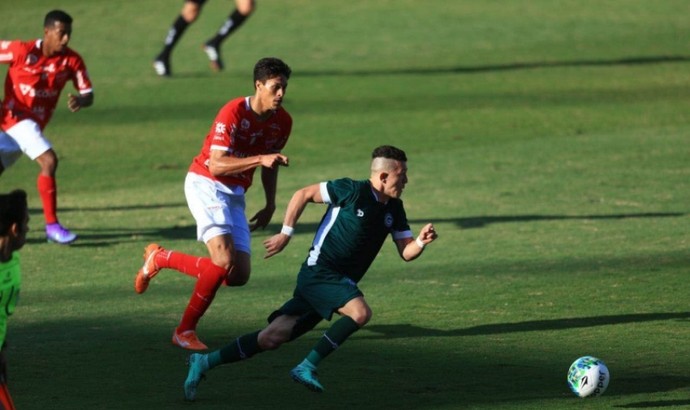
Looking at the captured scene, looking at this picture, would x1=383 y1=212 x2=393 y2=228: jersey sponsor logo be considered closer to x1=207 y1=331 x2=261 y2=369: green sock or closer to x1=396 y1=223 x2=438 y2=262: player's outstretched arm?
x1=396 y1=223 x2=438 y2=262: player's outstretched arm

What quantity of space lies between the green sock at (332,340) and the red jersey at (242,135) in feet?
6.21

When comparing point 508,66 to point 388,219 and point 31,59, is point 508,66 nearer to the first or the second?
point 31,59

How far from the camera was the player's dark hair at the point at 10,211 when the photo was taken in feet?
19.2

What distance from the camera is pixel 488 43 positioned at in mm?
26656

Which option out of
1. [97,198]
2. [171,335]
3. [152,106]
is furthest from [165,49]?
[171,335]

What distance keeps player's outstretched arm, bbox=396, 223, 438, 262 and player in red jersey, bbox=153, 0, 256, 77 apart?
1483cm

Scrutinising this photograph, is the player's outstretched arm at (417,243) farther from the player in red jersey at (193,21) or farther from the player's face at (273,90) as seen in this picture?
the player in red jersey at (193,21)

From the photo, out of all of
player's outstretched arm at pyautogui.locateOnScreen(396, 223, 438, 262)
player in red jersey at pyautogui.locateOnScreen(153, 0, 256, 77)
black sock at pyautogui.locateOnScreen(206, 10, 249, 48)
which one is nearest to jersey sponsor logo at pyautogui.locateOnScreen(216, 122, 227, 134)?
player's outstretched arm at pyautogui.locateOnScreen(396, 223, 438, 262)

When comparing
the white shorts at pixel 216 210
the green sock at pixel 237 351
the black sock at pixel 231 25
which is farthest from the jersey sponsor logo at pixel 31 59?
the black sock at pixel 231 25

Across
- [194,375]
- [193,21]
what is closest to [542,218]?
[194,375]

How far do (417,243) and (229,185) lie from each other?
6.29 feet

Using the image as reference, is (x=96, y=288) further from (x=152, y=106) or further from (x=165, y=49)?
(x=165, y=49)

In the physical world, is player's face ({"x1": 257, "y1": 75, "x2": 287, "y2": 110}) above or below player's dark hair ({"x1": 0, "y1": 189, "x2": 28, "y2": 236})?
above

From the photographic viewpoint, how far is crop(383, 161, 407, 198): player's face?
25.9 feet
